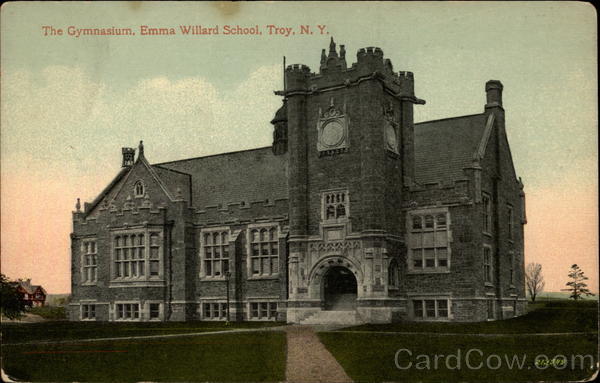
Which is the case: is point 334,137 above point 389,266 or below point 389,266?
above

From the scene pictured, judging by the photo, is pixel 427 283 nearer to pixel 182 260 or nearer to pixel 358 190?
pixel 358 190

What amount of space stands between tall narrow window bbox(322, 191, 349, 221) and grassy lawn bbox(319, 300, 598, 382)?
303 inches

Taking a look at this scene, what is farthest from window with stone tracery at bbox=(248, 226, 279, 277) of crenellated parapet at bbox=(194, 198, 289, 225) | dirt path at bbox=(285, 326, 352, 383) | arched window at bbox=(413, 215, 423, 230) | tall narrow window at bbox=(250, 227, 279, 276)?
dirt path at bbox=(285, 326, 352, 383)

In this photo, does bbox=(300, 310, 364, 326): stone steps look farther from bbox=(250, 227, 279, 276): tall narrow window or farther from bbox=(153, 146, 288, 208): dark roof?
bbox=(153, 146, 288, 208): dark roof

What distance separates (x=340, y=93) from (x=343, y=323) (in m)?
11.5

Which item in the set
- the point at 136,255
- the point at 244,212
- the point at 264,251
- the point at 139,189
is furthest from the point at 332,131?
the point at 136,255

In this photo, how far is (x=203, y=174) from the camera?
154 feet

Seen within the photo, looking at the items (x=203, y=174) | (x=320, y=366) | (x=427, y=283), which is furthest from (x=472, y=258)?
(x=203, y=174)

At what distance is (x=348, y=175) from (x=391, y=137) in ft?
10.3

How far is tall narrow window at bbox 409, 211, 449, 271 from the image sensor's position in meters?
35.2

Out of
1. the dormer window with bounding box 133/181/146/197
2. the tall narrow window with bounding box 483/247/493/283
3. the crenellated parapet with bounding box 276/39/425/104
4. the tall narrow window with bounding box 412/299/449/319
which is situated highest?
the crenellated parapet with bounding box 276/39/425/104

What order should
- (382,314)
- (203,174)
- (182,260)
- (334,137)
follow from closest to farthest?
(382,314) → (334,137) → (182,260) → (203,174)

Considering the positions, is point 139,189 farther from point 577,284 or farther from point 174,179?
point 577,284

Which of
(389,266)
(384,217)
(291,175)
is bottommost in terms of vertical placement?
(389,266)
